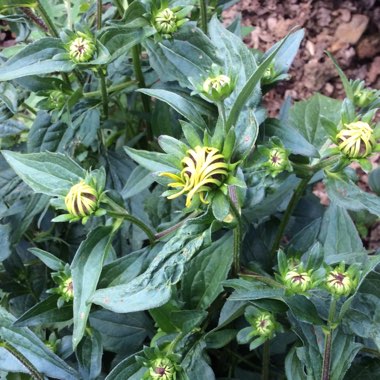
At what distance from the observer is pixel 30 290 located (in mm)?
1307

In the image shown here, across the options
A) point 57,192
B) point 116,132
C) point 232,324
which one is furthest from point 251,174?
point 116,132

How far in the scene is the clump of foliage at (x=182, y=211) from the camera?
810 mm

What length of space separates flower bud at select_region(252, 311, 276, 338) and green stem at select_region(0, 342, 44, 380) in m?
0.38

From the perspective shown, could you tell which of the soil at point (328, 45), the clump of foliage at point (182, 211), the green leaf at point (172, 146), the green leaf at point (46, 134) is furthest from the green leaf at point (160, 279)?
the soil at point (328, 45)

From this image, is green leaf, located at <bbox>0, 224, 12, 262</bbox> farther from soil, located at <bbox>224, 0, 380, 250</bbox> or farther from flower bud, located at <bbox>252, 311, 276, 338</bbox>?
soil, located at <bbox>224, 0, 380, 250</bbox>

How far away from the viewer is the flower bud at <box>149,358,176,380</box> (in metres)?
0.88

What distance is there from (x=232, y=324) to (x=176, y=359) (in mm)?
289

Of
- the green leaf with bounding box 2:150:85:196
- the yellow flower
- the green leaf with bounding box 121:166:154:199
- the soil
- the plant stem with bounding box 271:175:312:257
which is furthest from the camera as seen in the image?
the soil

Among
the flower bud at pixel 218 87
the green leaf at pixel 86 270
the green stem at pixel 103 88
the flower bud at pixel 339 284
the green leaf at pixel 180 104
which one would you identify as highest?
the flower bud at pixel 218 87

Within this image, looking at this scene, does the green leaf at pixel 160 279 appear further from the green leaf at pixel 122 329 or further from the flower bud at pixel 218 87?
the green leaf at pixel 122 329

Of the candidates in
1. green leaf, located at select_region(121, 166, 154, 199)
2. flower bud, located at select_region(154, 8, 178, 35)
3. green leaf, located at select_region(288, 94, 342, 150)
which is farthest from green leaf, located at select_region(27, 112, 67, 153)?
green leaf, located at select_region(288, 94, 342, 150)

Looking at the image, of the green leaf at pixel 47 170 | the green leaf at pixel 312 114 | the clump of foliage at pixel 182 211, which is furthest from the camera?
the green leaf at pixel 312 114

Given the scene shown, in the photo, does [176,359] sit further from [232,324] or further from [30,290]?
[30,290]

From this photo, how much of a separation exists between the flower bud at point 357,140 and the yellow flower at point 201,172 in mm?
198
